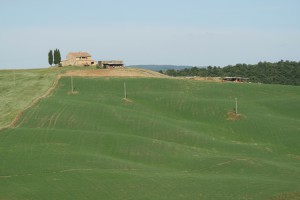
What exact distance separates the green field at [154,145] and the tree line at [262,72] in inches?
2663

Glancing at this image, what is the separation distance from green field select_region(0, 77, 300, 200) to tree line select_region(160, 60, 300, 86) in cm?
6764

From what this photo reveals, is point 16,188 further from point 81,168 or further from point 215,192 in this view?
point 215,192

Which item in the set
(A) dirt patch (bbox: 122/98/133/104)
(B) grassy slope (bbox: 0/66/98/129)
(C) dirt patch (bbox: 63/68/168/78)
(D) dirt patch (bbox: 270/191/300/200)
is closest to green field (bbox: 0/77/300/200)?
(D) dirt patch (bbox: 270/191/300/200)

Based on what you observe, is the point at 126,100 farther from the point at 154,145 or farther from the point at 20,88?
the point at 154,145

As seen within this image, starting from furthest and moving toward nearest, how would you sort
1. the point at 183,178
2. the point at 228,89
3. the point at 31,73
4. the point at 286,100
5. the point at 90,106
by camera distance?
the point at 31,73, the point at 228,89, the point at 286,100, the point at 90,106, the point at 183,178

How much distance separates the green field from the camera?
36.1m

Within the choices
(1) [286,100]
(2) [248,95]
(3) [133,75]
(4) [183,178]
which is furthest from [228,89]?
(4) [183,178]

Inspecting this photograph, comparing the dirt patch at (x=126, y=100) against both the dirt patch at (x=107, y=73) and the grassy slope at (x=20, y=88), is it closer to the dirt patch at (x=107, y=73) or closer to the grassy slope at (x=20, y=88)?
the grassy slope at (x=20, y=88)

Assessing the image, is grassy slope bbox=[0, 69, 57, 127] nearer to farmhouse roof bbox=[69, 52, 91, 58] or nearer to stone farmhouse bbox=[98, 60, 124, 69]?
stone farmhouse bbox=[98, 60, 124, 69]

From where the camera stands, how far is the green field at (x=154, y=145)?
118 ft

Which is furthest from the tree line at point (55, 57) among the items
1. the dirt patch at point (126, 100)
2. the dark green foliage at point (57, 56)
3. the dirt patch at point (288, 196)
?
the dirt patch at point (288, 196)

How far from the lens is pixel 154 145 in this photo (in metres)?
51.0

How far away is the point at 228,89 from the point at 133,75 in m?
19.9

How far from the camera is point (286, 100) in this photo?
7669 cm
